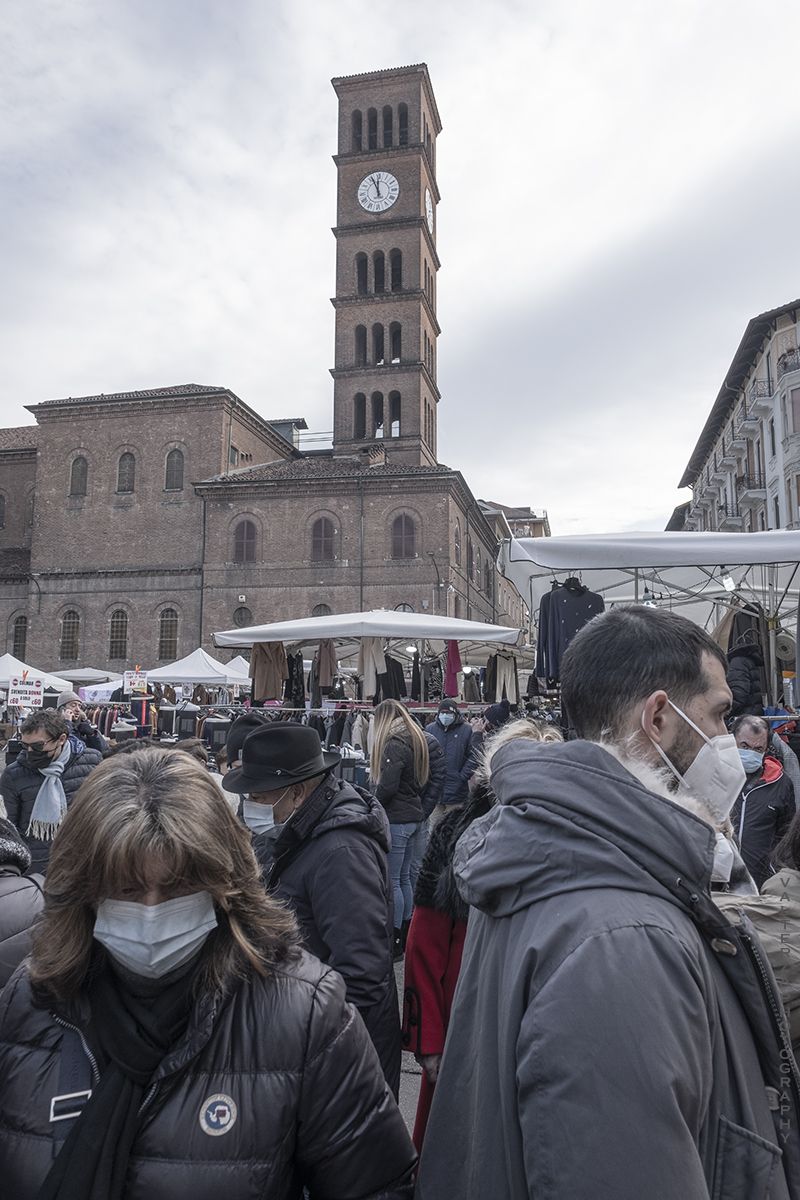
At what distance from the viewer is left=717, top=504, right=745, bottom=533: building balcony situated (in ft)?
141

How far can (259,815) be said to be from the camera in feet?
10.2

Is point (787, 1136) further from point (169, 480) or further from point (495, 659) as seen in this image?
point (169, 480)

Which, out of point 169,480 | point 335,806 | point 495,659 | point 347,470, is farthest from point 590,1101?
point 169,480

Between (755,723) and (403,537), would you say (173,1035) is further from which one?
(403,537)

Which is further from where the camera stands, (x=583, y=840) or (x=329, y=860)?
(x=329, y=860)

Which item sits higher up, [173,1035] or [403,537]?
[403,537]

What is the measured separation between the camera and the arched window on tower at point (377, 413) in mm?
41438

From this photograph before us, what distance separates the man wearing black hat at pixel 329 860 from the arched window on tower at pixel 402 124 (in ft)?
155

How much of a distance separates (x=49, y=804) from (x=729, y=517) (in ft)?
146

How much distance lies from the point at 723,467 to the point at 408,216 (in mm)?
22330

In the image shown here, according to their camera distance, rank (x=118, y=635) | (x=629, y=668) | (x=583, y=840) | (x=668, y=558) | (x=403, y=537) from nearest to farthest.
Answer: (x=583, y=840)
(x=629, y=668)
(x=668, y=558)
(x=403, y=537)
(x=118, y=635)

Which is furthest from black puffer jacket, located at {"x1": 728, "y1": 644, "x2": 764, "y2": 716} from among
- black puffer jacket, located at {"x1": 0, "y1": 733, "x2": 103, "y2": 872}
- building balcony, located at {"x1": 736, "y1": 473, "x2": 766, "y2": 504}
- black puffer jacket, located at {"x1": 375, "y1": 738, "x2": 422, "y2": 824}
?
building balcony, located at {"x1": 736, "y1": 473, "x2": 766, "y2": 504}

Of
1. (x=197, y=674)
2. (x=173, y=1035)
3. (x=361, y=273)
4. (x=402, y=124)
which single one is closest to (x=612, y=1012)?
(x=173, y=1035)

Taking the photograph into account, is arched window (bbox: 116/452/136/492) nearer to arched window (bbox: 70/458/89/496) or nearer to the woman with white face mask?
arched window (bbox: 70/458/89/496)
